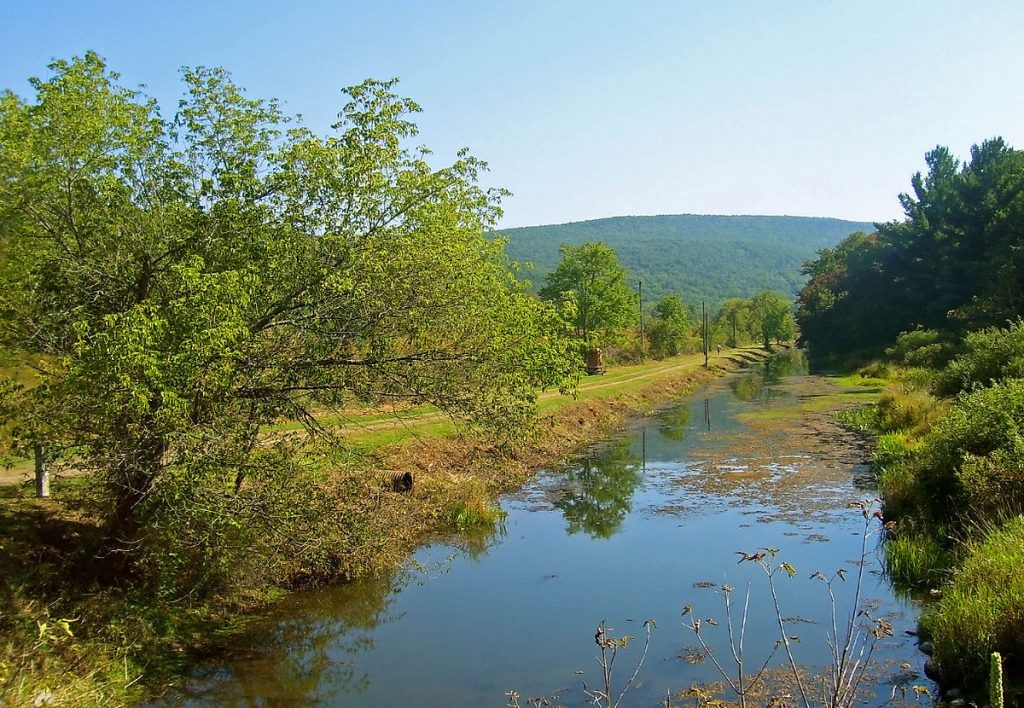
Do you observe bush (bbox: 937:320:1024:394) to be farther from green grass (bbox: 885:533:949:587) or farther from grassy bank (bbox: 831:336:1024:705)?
green grass (bbox: 885:533:949:587)

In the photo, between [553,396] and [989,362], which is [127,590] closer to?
[989,362]

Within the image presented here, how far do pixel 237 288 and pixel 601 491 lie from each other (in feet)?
46.6

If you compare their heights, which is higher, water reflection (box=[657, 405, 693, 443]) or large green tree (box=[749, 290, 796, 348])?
large green tree (box=[749, 290, 796, 348])

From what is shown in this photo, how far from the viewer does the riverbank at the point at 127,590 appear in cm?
895

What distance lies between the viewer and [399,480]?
17375 mm

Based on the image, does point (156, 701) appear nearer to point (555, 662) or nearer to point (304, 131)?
point (555, 662)

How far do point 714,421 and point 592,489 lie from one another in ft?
48.7

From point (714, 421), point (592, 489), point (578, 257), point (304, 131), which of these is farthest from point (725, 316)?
point (304, 131)

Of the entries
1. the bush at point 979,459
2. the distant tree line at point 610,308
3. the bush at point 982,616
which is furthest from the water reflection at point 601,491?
the distant tree line at point 610,308

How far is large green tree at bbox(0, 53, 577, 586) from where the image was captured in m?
10.3

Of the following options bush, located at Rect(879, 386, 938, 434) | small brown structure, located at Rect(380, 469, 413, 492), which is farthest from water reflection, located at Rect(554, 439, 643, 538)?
bush, located at Rect(879, 386, 938, 434)

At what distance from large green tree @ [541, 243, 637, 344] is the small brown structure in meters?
37.2

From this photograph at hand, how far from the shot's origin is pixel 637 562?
14961 mm

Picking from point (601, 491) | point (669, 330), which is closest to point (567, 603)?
point (601, 491)
